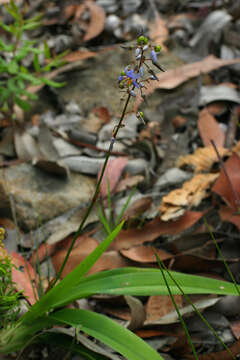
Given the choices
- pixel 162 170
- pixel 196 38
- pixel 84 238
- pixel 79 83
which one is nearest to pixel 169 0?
pixel 196 38

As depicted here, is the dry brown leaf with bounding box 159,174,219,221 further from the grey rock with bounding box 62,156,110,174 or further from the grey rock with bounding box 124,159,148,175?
the grey rock with bounding box 62,156,110,174

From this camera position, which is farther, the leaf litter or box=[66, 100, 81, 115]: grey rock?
box=[66, 100, 81, 115]: grey rock

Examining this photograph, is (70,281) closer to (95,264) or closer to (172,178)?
(95,264)

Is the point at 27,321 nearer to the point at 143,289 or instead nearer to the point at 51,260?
the point at 143,289

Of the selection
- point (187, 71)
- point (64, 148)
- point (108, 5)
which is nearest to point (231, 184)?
point (64, 148)

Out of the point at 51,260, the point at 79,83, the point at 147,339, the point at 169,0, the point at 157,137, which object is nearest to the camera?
the point at 147,339

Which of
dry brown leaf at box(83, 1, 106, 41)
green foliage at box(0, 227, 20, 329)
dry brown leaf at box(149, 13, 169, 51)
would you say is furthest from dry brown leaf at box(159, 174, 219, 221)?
dry brown leaf at box(83, 1, 106, 41)

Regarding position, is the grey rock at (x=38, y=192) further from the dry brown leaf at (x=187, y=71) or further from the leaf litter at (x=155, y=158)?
the dry brown leaf at (x=187, y=71)
